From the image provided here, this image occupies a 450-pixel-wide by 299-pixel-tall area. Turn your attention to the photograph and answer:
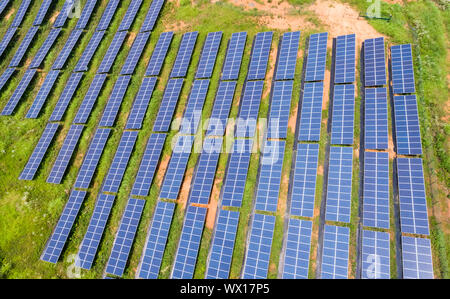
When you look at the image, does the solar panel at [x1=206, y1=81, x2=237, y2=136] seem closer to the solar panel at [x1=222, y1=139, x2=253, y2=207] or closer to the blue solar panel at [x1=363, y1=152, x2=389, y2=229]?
the solar panel at [x1=222, y1=139, x2=253, y2=207]

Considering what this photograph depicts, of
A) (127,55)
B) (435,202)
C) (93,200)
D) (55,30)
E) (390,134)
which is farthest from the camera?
(55,30)

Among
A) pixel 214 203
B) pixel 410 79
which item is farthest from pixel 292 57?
pixel 214 203

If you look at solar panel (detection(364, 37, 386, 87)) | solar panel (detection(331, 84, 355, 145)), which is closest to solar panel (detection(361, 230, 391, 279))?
solar panel (detection(331, 84, 355, 145))

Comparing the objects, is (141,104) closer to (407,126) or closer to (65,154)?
(65,154)

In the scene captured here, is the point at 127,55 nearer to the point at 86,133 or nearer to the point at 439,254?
the point at 86,133

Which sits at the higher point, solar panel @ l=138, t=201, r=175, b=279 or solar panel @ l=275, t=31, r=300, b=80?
solar panel @ l=275, t=31, r=300, b=80

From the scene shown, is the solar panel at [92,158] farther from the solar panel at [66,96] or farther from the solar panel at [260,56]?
the solar panel at [260,56]
